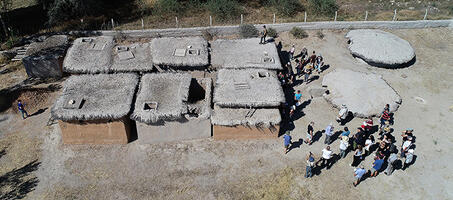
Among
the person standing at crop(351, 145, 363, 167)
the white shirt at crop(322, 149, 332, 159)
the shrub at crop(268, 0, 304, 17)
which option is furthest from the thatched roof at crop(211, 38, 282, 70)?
the shrub at crop(268, 0, 304, 17)

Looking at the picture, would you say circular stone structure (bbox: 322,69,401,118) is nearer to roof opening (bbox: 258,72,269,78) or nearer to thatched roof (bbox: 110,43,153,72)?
roof opening (bbox: 258,72,269,78)

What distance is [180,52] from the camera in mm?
21125

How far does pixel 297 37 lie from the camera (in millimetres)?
25891

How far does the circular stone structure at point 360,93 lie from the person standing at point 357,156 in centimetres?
327

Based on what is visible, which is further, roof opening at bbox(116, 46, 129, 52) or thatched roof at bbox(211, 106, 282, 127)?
roof opening at bbox(116, 46, 129, 52)

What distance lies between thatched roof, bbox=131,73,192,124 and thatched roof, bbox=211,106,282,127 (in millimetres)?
1662

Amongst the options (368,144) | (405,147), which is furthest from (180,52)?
(405,147)

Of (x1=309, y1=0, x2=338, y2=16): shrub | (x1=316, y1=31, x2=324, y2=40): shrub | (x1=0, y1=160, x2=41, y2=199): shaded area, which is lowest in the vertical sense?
(x1=0, y1=160, x2=41, y2=199): shaded area

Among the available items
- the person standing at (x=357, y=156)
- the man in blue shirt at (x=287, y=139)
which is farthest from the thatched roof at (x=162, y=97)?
the person standing at (x=357, y=156)

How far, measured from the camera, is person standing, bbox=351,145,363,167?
1571 cm

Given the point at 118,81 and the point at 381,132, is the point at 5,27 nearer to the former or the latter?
the point at 118,81

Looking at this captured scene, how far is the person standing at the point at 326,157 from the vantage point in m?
15.6

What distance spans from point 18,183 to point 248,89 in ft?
37.4

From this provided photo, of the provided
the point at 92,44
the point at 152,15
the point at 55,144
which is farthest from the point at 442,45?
the point at 55,144
